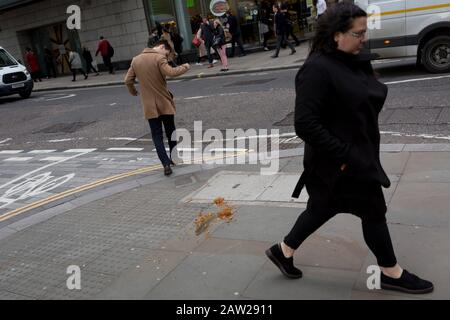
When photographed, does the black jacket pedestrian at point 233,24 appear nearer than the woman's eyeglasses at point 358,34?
No

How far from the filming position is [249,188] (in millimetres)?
5566

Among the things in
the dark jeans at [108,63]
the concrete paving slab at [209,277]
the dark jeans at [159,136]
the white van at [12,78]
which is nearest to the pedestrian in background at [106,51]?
the dark jeans at [108,63]

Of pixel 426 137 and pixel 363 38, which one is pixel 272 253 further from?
pixel 426 137

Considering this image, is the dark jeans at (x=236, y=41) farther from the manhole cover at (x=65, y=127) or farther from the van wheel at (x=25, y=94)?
the manhole cover at (x=65, y=127)

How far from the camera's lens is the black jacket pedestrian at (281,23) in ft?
55.4

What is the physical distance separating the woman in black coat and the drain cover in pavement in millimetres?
1783

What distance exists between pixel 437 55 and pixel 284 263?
8297mm

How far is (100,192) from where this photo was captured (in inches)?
247

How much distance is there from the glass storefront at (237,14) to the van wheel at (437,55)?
33.4 feet

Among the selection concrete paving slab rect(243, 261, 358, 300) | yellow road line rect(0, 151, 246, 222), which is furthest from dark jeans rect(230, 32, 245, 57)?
concrete paving slab rect(243, 261, 358, 300)

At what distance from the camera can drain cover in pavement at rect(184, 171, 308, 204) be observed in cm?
518

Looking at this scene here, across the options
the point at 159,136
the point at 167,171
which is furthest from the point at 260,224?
the point at 159,136
